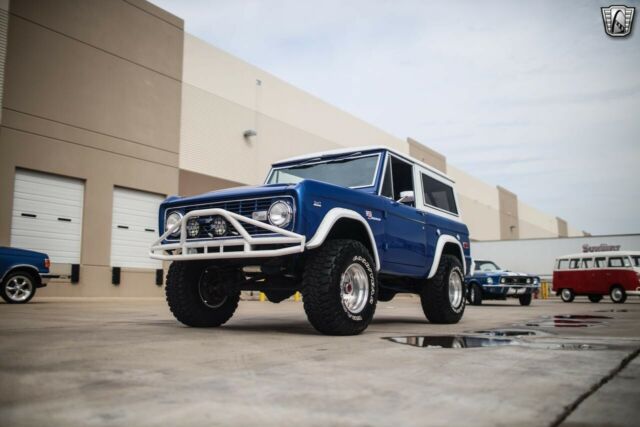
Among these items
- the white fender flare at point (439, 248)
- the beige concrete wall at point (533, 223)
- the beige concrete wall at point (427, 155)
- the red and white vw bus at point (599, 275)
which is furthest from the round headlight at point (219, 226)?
the beige concrete wall at point (533, 223)

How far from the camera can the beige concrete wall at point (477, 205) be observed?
157 feet

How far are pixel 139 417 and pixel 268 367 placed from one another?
120 cm

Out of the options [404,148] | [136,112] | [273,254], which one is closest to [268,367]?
[273,254]

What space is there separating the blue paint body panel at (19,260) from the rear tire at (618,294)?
57.0ft

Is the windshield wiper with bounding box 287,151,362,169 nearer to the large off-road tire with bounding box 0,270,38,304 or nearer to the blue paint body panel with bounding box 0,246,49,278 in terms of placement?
the blue paint body panel with bounding box 0,246,49,278

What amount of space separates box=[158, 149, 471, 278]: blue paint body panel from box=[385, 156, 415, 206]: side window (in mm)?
239

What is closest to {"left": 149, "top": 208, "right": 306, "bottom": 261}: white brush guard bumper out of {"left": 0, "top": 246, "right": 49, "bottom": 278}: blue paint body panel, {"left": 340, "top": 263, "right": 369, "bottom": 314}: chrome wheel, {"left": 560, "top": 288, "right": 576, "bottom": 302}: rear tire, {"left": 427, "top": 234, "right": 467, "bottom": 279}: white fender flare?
{"left": 340, "top": 263, "right": 369, "bottom": 314}: chrome wheel

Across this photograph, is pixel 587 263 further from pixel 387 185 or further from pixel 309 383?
pixel 309 383

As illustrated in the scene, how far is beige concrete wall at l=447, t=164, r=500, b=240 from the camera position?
47.8m

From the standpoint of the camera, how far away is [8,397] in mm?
2400

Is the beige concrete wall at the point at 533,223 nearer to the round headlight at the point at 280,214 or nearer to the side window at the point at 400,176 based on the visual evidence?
the side window at the point at 400,176

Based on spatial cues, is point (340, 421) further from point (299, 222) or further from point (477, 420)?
point (299, 222)

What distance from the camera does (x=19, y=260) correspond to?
12.1 m

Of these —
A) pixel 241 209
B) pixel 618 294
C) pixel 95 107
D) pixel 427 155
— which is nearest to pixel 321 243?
pixel 241 209
